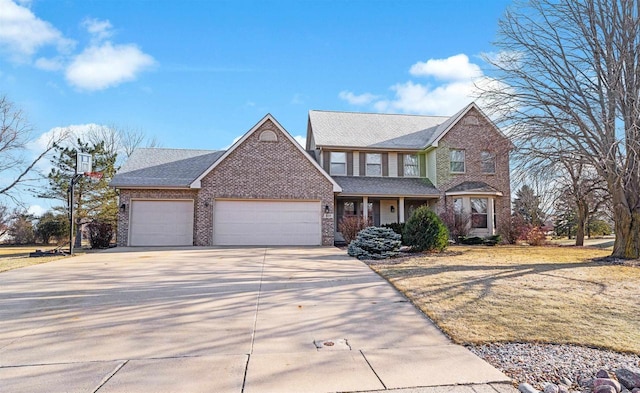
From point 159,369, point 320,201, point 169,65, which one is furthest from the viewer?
point 320,201

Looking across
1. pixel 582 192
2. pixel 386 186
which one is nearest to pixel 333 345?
pixel 386 186

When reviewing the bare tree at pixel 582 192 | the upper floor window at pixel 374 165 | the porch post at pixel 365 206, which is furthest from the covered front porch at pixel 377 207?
the bare tree at pixel 582 192

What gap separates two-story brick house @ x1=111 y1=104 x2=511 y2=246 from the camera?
1653 cm

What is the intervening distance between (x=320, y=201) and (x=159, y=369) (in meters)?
13.5

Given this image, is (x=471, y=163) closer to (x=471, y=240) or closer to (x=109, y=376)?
(x=471, y=240)

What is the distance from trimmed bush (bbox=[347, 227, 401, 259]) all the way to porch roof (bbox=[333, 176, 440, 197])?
6314mm

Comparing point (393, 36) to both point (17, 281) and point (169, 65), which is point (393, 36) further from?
point (17, 281)

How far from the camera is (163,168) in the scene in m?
→ 18.3

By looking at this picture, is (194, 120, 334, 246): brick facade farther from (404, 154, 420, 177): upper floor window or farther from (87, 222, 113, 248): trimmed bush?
(404, 154, 420, 177): upper floor window

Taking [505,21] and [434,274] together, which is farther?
[505,21]

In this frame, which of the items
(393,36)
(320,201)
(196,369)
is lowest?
(196,369)

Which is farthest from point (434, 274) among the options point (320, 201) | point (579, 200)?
point (579, 200)

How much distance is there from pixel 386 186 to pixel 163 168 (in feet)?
38.2

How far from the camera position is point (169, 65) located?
14.7m
